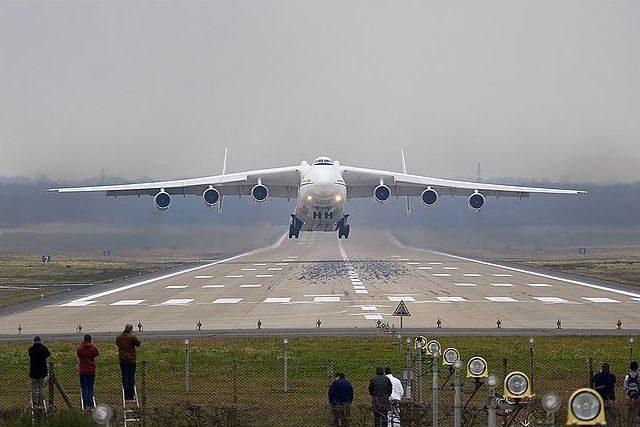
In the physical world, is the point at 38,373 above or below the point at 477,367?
below

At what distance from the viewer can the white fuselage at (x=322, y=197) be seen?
50875 millimetres

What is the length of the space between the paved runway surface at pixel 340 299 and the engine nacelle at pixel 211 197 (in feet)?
11.9

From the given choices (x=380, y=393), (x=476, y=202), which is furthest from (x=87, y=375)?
(x=476, y=202)

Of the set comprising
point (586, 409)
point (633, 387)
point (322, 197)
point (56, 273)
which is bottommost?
point (633, 387)

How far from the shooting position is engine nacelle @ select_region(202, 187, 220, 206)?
5469 centimetres

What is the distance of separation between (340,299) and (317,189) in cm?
1174

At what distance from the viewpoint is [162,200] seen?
54219mm

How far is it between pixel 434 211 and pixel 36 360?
53961mm

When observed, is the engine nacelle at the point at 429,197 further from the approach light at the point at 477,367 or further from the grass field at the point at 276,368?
the approach light at the point at 477,367

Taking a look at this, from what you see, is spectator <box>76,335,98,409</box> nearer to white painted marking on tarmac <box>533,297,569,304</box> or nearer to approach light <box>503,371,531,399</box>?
approach light <box>503,371,531,399</box>

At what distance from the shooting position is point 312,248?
80.2 m

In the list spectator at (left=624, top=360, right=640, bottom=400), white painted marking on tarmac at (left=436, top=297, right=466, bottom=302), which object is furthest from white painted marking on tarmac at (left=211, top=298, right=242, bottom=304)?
spectator at (left=624, top=360, right=640, bottom=400)

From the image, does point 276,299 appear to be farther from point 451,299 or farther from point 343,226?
point 343,226

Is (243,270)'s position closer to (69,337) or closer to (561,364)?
(69,337)
